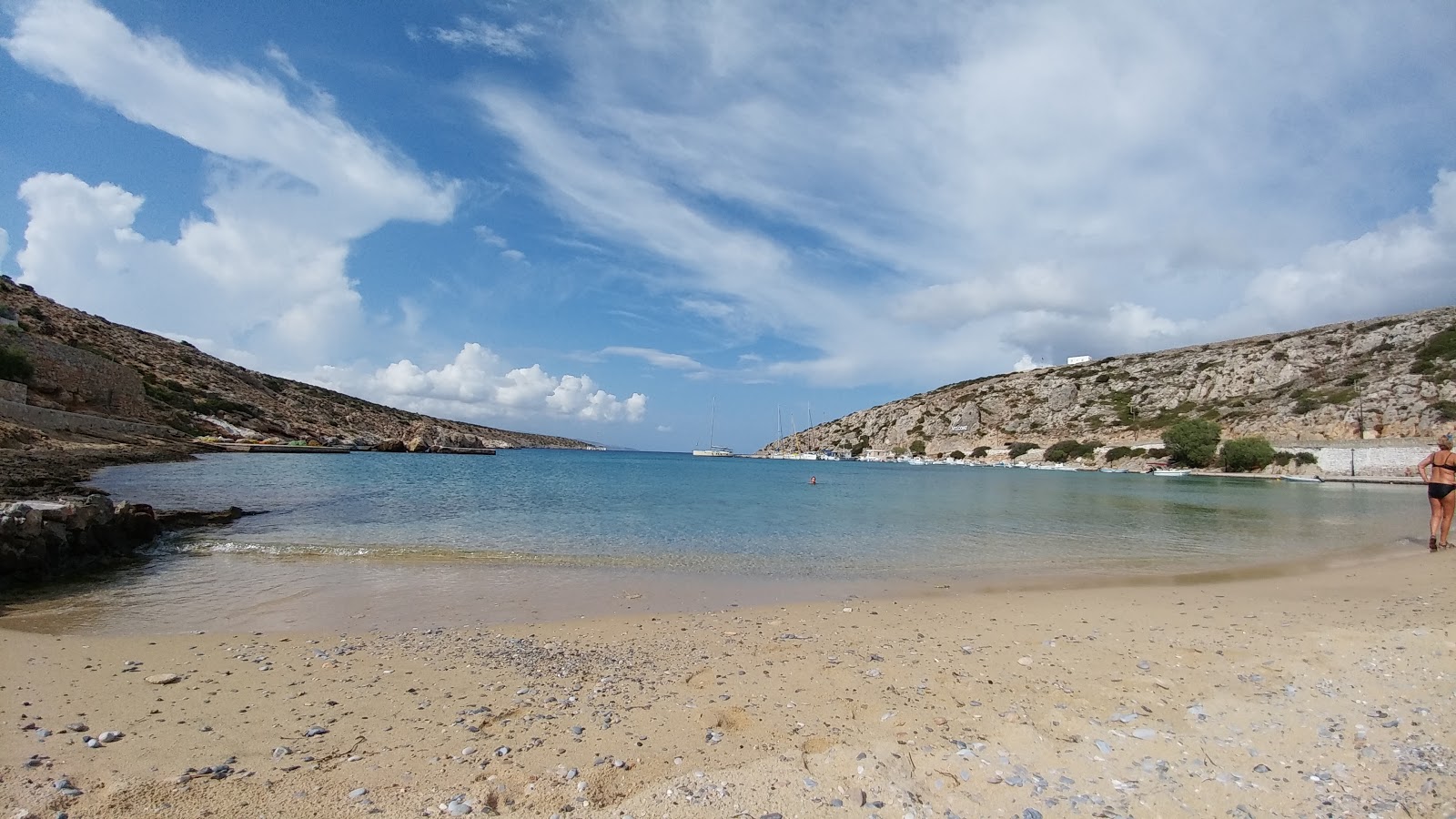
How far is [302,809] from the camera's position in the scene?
390 cm

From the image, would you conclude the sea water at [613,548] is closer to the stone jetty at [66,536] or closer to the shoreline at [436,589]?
the shoreline at [436,589]

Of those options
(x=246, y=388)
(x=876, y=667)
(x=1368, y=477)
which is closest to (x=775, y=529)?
(x=876, y=667)

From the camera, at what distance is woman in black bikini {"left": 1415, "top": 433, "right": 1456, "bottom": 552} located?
15.7 m

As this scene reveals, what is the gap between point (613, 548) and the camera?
1612 cm

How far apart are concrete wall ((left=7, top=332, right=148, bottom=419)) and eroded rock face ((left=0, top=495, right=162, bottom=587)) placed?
51704 millimetres

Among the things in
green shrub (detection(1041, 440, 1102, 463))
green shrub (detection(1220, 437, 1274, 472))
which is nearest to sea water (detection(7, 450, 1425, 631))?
green shrub (detection(1220, 437, 1274, 472))

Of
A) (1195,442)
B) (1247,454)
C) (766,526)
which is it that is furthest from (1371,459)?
(766,526)

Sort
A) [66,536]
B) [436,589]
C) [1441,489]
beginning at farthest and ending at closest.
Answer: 1. [1441,489]
2. [66,536]
3. [436,589]

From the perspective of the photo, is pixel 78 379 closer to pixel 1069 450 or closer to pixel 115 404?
pixel 115 404

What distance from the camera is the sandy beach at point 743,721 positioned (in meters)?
4.05

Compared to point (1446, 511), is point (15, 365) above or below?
above

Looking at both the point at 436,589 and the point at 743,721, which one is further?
the point at 436,589

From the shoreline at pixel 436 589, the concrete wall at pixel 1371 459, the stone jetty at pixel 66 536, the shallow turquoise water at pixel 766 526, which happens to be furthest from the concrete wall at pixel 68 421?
the concrete wall at pixel 1371 459

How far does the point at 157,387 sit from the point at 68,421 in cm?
3117
